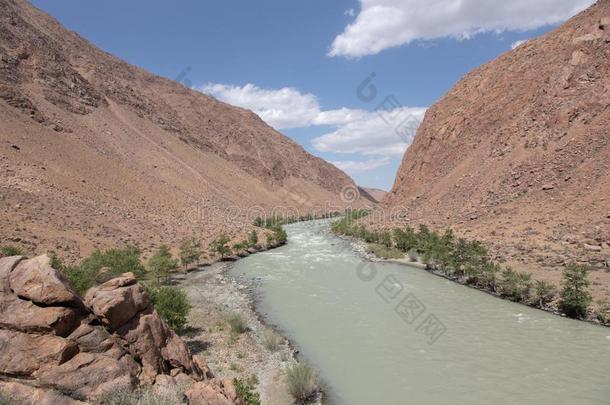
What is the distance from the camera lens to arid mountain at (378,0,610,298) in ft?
93.7

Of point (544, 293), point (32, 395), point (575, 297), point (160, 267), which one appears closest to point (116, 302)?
point (32, 395)

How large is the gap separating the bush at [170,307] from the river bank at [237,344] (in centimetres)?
64

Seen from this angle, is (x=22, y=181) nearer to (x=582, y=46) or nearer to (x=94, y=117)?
(x=94, y=117)

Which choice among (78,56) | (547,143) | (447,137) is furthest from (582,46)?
(78,56)

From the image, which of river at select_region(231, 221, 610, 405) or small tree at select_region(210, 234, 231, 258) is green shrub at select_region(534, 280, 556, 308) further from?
small tree at select_region(210, 234, 231, 258)

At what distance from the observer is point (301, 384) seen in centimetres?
1134

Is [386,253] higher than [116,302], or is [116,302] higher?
[116,302]

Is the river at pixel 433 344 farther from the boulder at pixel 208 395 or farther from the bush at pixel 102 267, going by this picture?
the bush at pixel 102 267

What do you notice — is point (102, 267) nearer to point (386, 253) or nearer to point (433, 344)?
point (433, 344)

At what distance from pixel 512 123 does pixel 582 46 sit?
10.2 meters

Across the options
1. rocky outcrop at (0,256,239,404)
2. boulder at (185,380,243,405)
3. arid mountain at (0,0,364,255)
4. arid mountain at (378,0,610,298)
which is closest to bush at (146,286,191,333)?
rocky outcrop at (0,256,239,404)

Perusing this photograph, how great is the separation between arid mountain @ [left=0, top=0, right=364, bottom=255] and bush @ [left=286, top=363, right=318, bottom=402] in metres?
21.7

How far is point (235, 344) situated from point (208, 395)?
27.2 ft

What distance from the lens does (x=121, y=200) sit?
149ft
